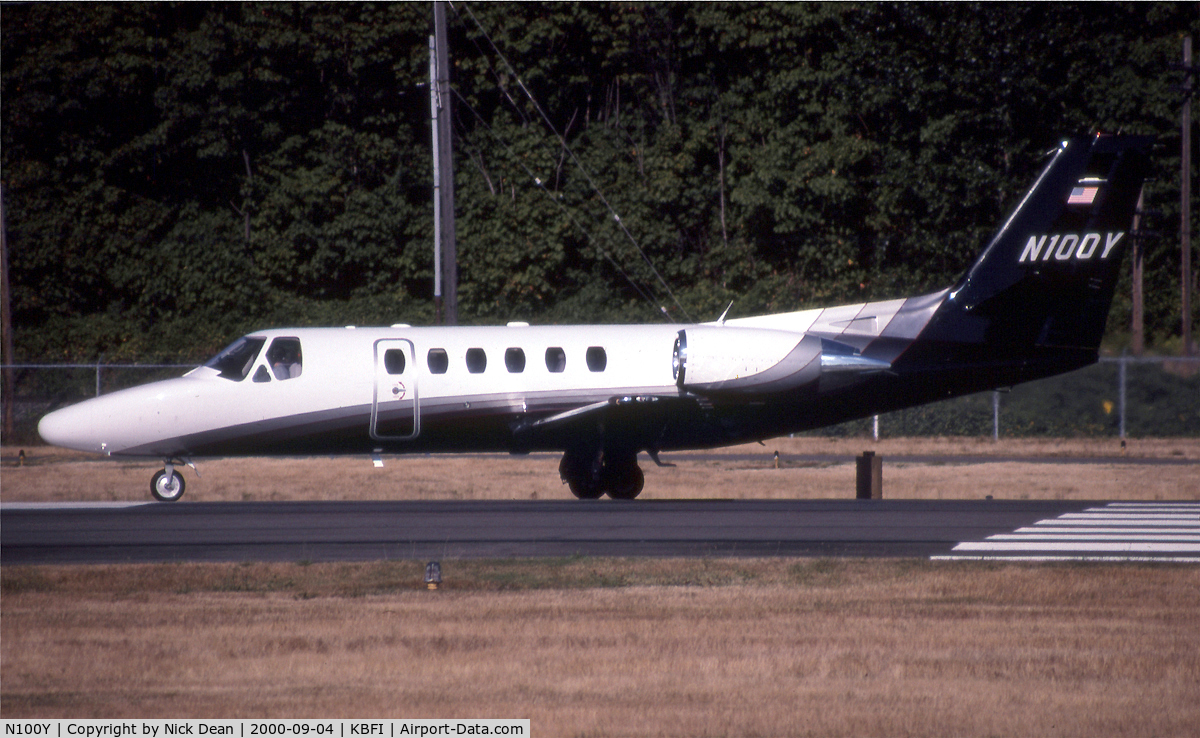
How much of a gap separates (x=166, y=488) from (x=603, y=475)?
22.2ft

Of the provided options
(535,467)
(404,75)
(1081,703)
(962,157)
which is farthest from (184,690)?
(404,75)

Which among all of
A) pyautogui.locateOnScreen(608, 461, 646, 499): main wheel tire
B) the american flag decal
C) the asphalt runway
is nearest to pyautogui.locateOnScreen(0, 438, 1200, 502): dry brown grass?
pyautogui.locateOnScreen(608, 461, 646, 499): main wheel tire

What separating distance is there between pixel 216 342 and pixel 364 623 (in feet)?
112

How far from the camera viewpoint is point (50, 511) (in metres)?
18.5

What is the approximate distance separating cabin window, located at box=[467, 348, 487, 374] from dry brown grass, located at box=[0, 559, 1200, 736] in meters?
6.89

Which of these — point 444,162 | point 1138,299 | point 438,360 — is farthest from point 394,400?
point 1138,299

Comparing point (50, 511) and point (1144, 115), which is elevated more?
point (1144, 115)

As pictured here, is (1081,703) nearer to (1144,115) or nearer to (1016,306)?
(1016,306)

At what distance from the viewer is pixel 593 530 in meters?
15.8

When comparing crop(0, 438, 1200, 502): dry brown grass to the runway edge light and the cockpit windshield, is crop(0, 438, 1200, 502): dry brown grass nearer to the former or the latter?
the cockpit windshield

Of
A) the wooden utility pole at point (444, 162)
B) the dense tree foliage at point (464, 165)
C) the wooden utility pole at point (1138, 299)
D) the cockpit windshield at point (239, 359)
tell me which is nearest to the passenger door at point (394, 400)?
the cockpit windshield at point (239, 359)

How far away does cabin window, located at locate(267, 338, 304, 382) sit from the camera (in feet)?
64.6

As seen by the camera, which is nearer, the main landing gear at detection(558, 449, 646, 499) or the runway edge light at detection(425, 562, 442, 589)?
the runway edge light at detection(425, 562, 442, 589)

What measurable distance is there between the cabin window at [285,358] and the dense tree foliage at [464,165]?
2207 centimetres
